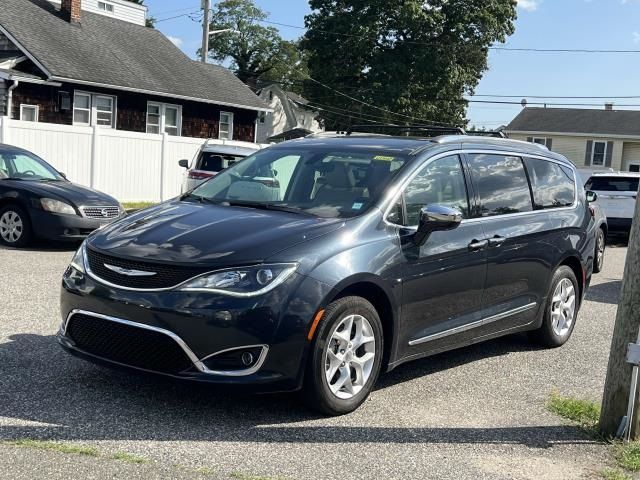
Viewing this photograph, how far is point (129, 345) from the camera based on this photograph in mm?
4609

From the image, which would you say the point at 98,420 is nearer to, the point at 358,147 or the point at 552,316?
the point at 358,147

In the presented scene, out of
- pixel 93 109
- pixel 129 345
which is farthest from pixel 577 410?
pixel 93 109

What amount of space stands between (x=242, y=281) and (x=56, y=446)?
4.31 feet

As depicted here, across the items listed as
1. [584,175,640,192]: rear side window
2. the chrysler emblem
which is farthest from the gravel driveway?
[584,175,640,192]: rear side window

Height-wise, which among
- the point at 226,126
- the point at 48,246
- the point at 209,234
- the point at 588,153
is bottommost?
the point at 48,246

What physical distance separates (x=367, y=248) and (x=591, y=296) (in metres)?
6.52

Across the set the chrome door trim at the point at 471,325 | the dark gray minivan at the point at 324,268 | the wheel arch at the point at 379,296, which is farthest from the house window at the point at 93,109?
the wheel arch at the point at 379,296

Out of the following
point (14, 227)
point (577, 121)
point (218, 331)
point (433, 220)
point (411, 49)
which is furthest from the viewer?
point (577, 121)

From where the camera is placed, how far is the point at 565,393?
18.9 feet

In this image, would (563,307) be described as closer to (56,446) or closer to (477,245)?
(477,245)

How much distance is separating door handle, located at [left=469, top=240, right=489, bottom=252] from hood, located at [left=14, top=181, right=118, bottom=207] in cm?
749

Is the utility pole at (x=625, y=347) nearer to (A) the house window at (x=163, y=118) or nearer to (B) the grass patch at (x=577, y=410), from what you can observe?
(B) the grass patch at (x=577, y=410)

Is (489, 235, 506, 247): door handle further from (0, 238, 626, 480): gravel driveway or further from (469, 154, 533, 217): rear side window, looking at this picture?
(0, 238, 626, 480): gravel driveway

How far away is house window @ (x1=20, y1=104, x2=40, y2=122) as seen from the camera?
2311 centimetres
